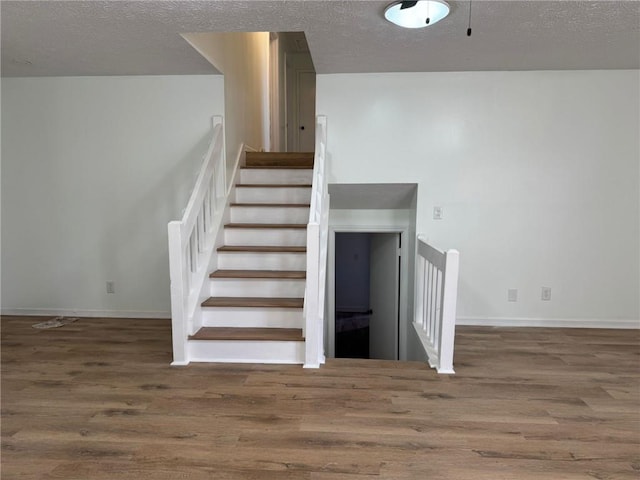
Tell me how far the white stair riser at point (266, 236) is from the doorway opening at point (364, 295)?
166 centimetres

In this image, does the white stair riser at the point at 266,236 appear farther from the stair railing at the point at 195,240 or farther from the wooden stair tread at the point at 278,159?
the wooden stair tread at the point at 278,159

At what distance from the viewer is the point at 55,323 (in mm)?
3670

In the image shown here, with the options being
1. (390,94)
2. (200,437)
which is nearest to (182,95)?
(390,94)

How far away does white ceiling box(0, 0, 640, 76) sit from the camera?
7.49ft

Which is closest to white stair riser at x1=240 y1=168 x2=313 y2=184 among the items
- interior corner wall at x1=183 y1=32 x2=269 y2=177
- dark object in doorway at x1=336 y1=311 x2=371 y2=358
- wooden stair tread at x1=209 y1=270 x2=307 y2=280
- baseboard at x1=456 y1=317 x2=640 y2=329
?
interior corner wall at x1=183 y1=32 x2=269 y2=177

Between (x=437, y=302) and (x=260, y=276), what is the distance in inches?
54.0

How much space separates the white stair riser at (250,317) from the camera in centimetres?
293

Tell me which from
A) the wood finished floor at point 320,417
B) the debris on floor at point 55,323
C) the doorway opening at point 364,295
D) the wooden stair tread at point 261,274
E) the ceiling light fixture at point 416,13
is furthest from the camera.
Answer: the doorway opening at point 364,295

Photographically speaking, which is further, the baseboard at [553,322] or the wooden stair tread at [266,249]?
the baseboard at [553,322]

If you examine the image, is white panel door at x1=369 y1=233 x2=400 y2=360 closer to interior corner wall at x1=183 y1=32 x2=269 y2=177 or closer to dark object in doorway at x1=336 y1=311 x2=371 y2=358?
dark object in doorway at x1=336 y1=311 x2=371 y2=358

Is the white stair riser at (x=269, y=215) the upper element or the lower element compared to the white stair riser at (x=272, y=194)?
lower

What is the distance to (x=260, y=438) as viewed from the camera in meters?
1.90

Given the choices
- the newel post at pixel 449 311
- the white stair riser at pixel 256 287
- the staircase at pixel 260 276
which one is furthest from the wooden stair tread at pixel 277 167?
the newel post at pixel 449 311

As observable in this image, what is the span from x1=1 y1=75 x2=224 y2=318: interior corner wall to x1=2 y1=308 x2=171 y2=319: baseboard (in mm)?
10
